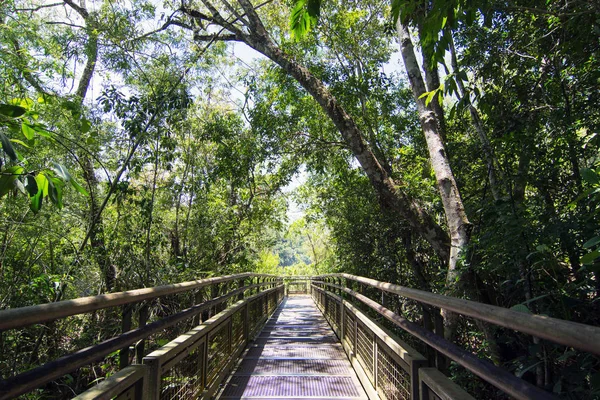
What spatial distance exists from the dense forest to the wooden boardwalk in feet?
4.44

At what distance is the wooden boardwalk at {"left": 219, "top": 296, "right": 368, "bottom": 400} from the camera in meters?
3.30

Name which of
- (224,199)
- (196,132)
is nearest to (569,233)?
(196,132)

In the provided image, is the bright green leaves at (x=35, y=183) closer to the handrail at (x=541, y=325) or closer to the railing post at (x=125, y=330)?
the railing post at (x=125, y=330)

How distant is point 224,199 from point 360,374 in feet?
19.9

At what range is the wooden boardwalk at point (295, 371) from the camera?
330cm

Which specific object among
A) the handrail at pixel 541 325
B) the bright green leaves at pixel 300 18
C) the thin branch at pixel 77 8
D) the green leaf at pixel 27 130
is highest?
the thin branch at pixel 77 8

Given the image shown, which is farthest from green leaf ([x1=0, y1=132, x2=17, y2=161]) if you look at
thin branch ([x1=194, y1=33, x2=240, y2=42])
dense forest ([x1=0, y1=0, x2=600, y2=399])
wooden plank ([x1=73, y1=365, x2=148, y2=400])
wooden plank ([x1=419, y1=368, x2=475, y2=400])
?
thin branch ([x1=194, y1=33, x2=240, y2=42])

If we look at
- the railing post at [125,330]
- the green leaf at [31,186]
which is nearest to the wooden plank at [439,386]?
the railing post at [125,330]

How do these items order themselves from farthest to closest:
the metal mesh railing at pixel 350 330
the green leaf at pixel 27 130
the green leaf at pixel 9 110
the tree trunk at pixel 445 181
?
the metal mesh railing at pixel 350 330 < the tree trunk at pixel 445 181 < the green leaf at pixel 27 130 < the green leaf at pixel 9 110

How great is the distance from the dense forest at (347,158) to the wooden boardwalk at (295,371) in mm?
1354

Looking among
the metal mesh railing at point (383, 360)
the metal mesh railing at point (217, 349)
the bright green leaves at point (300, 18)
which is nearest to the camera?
the bright green leaves at point (300, 18)

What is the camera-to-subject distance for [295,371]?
4.00 metres

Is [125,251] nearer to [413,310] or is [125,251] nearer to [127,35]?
[127,35]

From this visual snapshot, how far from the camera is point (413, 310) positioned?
564cm
